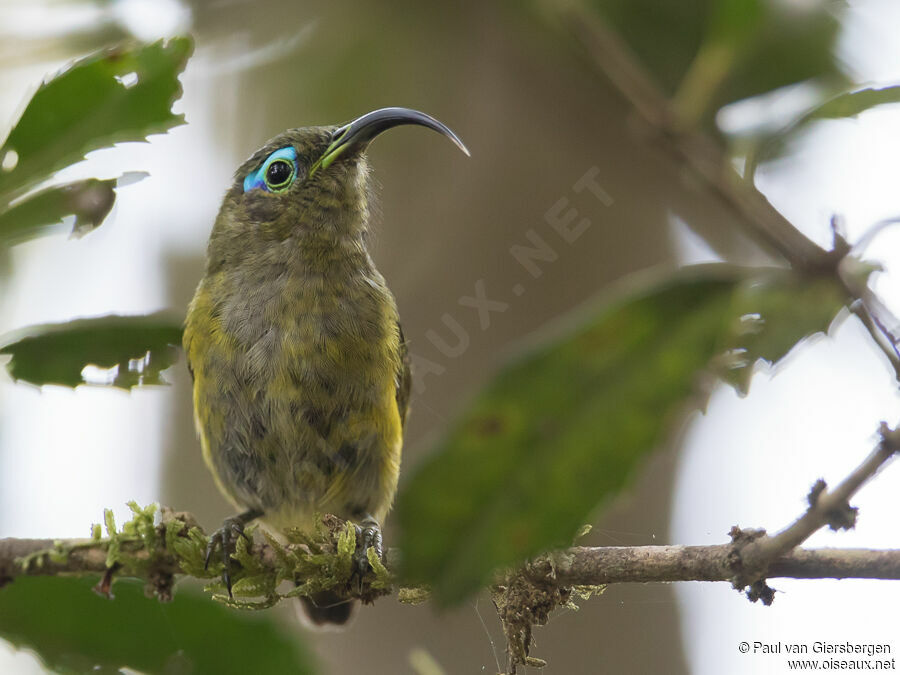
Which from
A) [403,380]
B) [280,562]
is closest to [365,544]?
[280,562]

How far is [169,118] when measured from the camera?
245 centimetres

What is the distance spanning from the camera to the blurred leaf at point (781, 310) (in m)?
1.18

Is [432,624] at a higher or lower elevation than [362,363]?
lower

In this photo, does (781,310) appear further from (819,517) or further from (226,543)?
(226,543)

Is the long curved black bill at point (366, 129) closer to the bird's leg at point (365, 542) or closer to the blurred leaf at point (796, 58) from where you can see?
the blurred leaf at point (796, 58)

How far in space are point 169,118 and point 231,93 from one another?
4.21 metres

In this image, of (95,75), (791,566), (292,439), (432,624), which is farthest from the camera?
(432,624)

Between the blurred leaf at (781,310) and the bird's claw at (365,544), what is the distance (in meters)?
1.72

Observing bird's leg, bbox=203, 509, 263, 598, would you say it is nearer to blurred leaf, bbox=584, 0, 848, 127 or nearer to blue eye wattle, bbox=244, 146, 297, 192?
blue eye wattle, bbox=244, 146, 297, 192

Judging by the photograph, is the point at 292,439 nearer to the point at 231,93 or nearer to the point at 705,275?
the point at 705,275

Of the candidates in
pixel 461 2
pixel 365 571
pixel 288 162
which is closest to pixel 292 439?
pixel 365 571

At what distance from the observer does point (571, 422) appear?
4.49ft

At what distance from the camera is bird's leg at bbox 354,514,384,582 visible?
2982 mm

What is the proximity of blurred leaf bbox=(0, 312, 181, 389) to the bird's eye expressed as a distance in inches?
50.3
